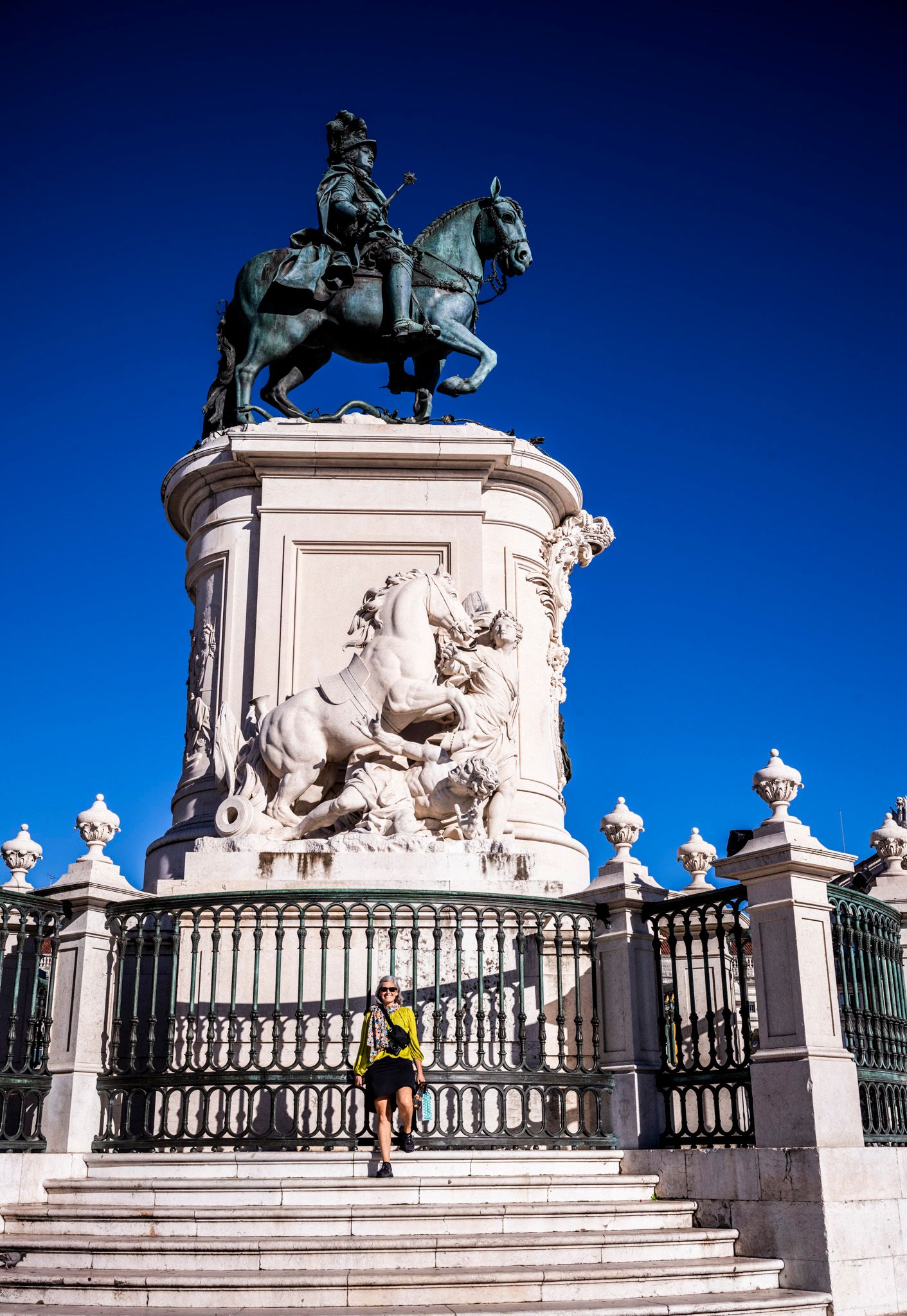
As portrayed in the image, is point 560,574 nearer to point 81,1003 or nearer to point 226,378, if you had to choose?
point 226,378

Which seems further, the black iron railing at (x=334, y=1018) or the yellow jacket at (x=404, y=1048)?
the black iron railing at (x=334, y=1018)

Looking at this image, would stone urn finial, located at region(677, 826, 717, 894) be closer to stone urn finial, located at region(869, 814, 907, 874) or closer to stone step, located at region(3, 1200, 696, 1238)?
stone urn finial, located at region(869, 814, 907, 874)

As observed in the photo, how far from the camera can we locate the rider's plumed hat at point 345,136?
57.1 feet

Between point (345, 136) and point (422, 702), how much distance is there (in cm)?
812

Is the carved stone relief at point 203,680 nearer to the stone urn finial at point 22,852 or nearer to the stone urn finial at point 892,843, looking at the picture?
the stone urn finial at point 22,852

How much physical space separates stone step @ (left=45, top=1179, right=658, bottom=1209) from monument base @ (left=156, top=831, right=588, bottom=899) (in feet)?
9.51

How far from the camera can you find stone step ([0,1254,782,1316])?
806cm

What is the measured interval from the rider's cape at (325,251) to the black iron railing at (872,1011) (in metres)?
9.77

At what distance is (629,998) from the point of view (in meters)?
11.3

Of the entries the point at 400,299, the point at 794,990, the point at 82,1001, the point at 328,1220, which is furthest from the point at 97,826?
the point at 400,299

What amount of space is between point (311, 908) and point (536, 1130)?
2.53 metres

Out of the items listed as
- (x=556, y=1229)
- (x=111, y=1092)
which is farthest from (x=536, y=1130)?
(x=111, y=1092)

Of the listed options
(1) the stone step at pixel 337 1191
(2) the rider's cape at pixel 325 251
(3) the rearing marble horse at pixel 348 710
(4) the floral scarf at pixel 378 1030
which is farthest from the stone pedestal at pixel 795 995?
(2) the rider's cape at pixel 325 251

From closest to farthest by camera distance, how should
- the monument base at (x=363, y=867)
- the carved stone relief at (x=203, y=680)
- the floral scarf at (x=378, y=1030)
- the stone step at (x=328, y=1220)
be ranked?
1. the stone step at (x=328, y=1220)
2. the floral scarf at (x=378, y=1030)
3. the monument base at (x=363, y=867)
4. the carved stone relief at (x=203, y=680)
